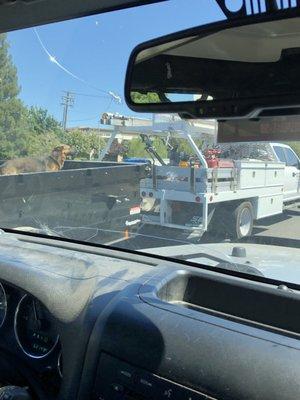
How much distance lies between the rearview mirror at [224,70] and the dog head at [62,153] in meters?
1.44

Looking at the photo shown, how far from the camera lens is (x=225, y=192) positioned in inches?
122

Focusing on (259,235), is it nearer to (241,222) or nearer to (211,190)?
(241,222)

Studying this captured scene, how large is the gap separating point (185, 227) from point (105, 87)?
90 centimetres

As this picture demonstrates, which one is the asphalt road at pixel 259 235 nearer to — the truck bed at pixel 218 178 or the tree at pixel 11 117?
the truck bed at pixel 218 178

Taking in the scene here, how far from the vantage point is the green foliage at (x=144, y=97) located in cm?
186

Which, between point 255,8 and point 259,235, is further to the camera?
point 259,235

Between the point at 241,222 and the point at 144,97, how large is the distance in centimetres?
112

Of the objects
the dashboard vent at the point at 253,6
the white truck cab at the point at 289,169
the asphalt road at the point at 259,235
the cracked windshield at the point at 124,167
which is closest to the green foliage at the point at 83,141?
the cracked windshield at the point at 124,167

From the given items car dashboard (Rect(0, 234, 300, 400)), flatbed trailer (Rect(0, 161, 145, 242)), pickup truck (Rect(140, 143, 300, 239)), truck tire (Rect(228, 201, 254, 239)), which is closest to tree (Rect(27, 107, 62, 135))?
flatbed trailer (Rect(0, 161, 145, 242))

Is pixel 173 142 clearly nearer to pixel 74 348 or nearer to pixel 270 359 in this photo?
pixel 74 348

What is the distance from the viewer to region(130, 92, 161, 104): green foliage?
1.86 m

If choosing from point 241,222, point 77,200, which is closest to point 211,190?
point 241,222

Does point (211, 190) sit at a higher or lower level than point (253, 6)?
lower

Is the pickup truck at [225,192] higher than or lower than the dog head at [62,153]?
lower
